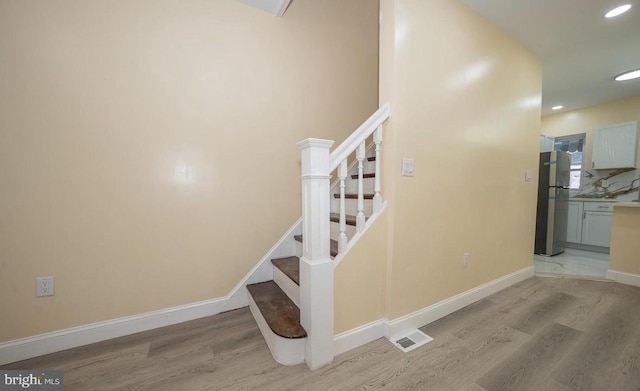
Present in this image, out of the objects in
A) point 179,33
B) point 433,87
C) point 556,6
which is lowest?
point 433,87

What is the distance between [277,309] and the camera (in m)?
1.67

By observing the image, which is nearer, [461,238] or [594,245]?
[461,238]

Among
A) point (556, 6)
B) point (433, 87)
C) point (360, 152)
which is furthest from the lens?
point (556, 6)

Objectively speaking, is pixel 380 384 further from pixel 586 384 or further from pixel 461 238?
pixel 461 238

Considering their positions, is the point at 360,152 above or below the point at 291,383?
above

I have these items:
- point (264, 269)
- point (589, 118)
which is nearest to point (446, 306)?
point (264, 269)

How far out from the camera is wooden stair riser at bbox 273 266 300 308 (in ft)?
5.59

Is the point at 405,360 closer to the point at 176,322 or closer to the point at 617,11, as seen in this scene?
the point at 176,322

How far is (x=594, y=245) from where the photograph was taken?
4.02m

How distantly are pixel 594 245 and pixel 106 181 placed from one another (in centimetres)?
661

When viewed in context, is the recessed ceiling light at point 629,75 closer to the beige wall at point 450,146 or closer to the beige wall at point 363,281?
the beige wall at point 450,146

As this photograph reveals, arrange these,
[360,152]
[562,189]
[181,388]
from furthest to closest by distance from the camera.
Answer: [562,189], [360,152], [181,388]

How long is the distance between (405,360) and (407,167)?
1.21 meters

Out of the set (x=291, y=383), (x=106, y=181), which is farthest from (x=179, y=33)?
(x=291, y=383)
